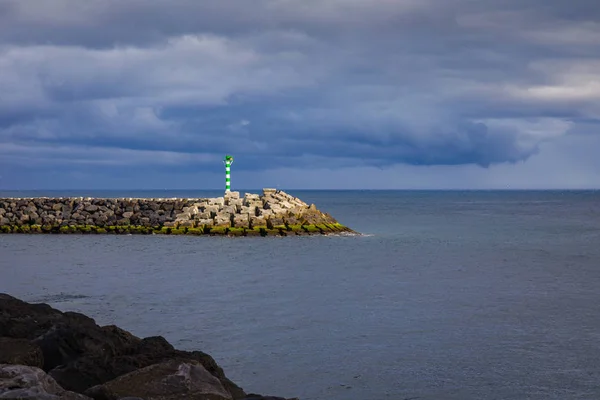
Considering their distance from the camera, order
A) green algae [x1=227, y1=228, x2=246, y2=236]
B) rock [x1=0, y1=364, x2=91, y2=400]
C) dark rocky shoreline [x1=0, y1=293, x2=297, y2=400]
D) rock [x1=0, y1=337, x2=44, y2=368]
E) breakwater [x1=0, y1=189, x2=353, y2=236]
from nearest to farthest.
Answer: rock [x1=0, y1=364, x2=91, y2=400] < dark rocky shoreline [x1=0, y1=293, x2=297, y2=400] < rock [x1=0, y1=337, x2=44, y2=368] < green algae [x1=227, y1=228, x2=246, y2=236] < breakwater [x1=0, y1=189, x2=353, y2=236]

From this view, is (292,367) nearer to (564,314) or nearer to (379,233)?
(564,314)

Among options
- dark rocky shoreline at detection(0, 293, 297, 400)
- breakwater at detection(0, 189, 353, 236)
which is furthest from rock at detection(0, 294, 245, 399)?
breakwater at detection(0, 189, 353, 236)

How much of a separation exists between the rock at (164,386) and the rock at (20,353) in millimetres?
1157

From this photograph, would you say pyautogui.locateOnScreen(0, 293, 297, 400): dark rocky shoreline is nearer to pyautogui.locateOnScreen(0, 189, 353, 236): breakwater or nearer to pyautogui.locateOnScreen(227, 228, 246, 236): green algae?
pyautogui.locateOnScreen(227, 228, 246, 236): green algae

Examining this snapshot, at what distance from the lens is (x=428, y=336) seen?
15.5m

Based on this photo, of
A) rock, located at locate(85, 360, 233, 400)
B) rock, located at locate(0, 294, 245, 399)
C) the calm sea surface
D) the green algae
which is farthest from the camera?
the green algae

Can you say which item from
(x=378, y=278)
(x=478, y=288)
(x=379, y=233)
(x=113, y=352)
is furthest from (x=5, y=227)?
(x=113, y=352)

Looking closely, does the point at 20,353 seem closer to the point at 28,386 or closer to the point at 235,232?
the point at 28,386

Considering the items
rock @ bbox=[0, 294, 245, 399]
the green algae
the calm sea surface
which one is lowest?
the calm sea surface

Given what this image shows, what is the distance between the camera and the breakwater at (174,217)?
42.6 m

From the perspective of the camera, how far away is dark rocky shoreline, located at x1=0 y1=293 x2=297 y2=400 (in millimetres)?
6800

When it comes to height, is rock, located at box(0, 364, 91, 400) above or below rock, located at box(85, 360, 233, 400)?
above

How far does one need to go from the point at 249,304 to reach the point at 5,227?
31.1 meters

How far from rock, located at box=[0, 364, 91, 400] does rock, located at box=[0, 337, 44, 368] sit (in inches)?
42.0
